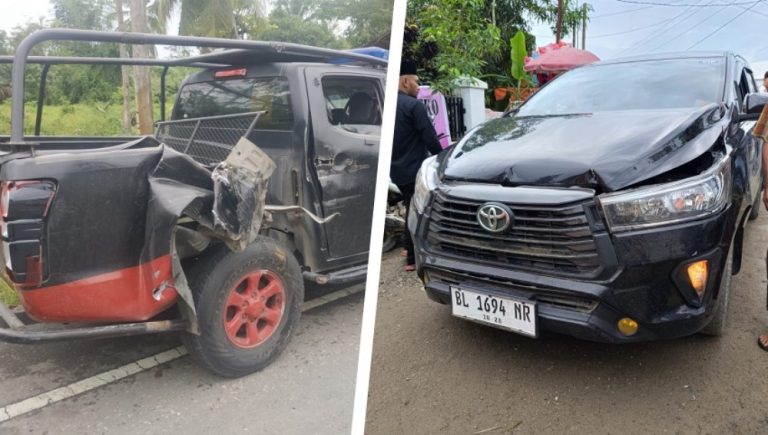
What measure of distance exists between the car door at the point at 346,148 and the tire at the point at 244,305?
0.15m

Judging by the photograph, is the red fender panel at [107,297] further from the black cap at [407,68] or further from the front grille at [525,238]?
the black cap at [407,68]

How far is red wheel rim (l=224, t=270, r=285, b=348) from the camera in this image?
4.59ft

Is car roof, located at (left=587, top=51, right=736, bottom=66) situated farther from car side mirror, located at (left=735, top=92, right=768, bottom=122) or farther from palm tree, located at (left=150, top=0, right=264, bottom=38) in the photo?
palm tree, located at (left=150, top=0, right=264, bottom=38)

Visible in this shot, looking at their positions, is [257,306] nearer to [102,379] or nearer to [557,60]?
[102,379]

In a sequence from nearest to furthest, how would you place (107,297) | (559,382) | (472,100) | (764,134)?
1. (107,297)
2. (559,382)
3. (764,134)
4. (472,100)

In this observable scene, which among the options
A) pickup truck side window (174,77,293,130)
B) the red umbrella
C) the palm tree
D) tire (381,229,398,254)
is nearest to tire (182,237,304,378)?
pickup truck side window (174,77,293,130)

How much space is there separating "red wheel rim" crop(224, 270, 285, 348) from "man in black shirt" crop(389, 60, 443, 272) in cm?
91

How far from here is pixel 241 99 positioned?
1.47m

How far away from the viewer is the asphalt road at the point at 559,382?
1505 mm

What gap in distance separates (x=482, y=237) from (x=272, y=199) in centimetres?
66

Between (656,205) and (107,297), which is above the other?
(656,205)

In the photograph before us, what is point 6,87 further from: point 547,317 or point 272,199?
point 547,317

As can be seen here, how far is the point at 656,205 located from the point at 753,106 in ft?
2.71

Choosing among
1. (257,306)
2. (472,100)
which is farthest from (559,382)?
(472,100)
